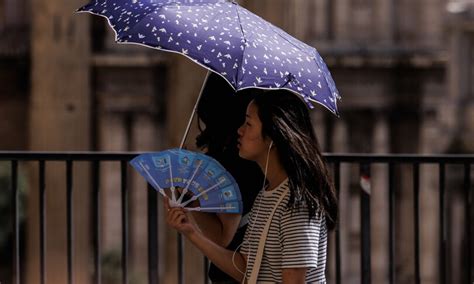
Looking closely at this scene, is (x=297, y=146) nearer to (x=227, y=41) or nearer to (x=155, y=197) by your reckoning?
(x=227, y=41)

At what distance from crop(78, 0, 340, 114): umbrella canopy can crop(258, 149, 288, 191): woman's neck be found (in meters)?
0.24

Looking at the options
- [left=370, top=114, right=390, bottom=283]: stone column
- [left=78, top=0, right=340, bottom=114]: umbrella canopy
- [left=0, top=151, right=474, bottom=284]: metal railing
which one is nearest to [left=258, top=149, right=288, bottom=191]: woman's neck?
[left=78, top=0, right=340, bottom=114]: umbrella canopy

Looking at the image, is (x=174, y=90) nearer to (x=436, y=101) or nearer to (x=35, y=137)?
(x=35, y=137)

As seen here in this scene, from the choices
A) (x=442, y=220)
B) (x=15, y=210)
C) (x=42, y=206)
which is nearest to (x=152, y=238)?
(x=42, y=206)

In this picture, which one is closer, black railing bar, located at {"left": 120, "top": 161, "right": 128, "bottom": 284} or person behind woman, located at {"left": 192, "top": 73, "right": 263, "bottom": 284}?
person behind woman, located at {"left": 192, "top": 73, "right": 263, "bottom": 284}

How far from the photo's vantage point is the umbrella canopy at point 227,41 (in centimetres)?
448

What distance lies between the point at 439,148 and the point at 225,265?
26.5 m

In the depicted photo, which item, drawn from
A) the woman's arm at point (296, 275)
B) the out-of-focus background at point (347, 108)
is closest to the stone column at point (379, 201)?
the out-of-focus background at point (347, 108)

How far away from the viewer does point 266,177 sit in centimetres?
450

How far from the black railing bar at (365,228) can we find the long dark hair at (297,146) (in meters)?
2.08

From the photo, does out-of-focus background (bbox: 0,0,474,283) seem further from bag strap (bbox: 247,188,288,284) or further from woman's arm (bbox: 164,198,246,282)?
bag strap (bbox: 247,188,288,284)

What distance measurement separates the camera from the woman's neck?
4.47m

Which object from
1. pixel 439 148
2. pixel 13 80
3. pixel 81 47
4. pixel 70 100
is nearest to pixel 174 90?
pixel 70 100

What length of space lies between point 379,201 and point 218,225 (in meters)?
24.4
